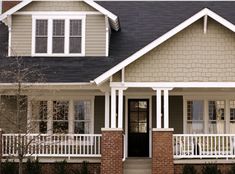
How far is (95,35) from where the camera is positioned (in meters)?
21.0

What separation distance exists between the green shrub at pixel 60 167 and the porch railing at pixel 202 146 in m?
4.06

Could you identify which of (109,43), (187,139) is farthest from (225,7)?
(187,139)

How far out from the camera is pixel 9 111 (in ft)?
67.8

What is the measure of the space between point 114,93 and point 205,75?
3.35m

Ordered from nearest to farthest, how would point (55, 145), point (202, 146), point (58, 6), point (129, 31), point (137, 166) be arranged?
point (202, 146) → point (137, 166) → point (55, 145) → point (58, 6) → point (129, 31)

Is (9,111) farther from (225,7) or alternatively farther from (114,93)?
(225,7)

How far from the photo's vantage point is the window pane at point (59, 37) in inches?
824

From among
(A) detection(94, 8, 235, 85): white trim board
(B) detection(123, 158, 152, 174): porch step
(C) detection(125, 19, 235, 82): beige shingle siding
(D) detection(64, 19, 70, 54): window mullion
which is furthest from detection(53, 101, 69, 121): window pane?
(C) detection(125, 19, 235, 82): beige shingle siding

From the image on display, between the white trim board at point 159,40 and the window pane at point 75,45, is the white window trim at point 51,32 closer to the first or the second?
the window pane at point 75,45

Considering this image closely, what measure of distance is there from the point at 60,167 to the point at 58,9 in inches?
273

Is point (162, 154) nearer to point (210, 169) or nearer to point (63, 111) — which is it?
point (210, 169)

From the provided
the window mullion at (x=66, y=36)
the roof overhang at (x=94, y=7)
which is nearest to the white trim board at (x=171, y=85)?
the window mullion at (x=66, y=36)

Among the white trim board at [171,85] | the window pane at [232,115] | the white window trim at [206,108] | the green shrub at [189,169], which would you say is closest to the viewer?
the green shrub at [189,169]

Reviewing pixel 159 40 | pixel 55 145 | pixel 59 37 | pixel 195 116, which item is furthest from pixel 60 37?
pixel 195 116
